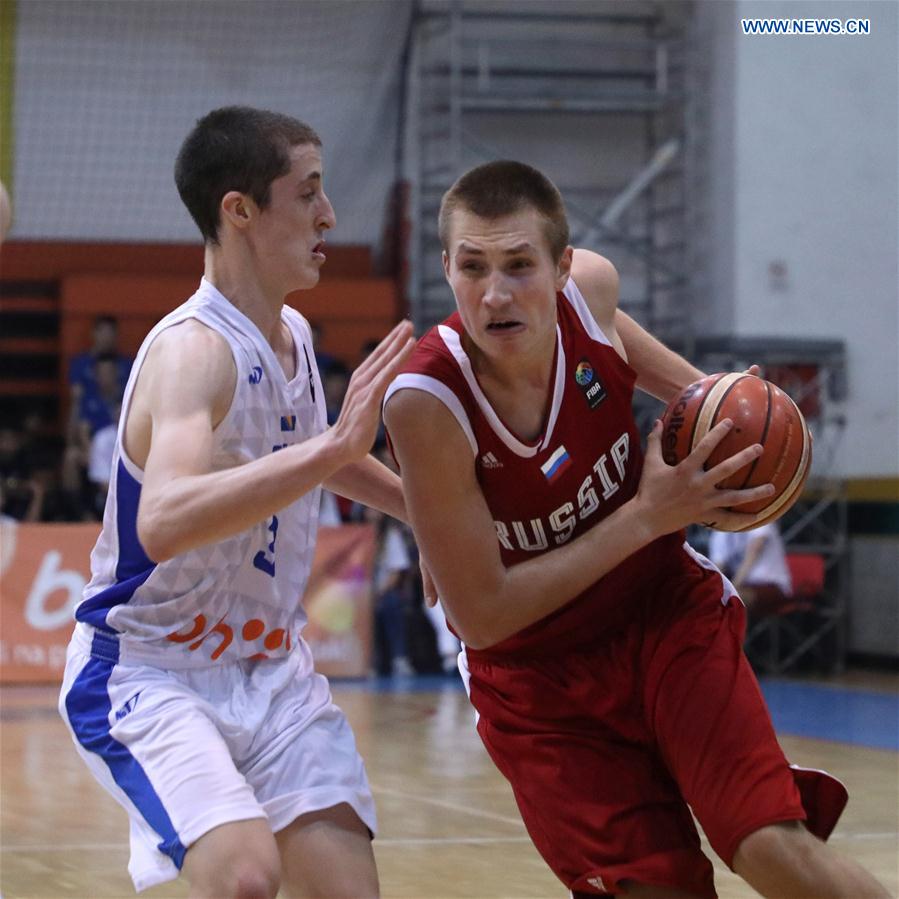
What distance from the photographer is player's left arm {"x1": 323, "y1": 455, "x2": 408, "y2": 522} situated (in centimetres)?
367

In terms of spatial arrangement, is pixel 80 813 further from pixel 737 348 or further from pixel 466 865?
pixel 737 348

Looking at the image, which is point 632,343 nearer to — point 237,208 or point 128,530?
point 237,208

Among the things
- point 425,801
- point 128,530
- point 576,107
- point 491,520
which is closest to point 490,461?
point 491,520

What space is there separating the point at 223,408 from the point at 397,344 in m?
0.49

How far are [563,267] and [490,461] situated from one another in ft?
1.47

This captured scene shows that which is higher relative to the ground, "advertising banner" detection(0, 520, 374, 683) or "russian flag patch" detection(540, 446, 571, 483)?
"russian flag patch" detection(540, 446, 571, 483)

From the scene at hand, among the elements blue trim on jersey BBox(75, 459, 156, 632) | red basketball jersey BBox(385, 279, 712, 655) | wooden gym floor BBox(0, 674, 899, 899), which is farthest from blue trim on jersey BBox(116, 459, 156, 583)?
wooden gym floor BBox(0, 674, 899, 899)

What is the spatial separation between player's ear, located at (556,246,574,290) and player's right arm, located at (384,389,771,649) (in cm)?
39

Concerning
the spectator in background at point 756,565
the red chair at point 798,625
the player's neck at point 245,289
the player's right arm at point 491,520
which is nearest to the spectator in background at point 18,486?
the spectator in background at point 756,565

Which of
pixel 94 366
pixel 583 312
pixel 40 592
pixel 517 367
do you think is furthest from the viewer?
pixel 94 366

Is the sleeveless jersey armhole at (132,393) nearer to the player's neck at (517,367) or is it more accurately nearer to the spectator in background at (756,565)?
the player's neck at (517,367)

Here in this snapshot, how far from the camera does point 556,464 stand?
3.27 meters

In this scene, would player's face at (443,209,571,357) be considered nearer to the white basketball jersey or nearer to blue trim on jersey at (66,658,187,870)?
the white basketball jersey

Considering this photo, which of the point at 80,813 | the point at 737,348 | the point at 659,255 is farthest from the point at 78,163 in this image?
the point at 80,813
